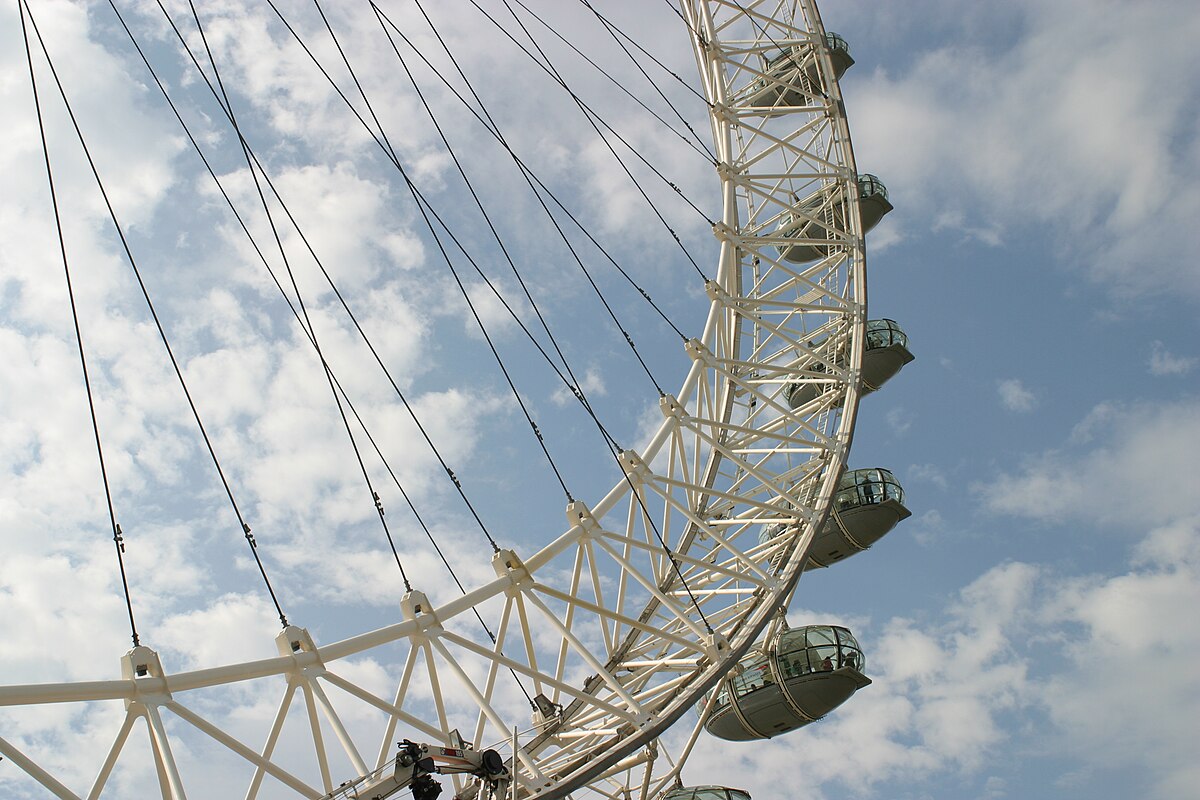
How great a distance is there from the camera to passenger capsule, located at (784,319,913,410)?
2767cm

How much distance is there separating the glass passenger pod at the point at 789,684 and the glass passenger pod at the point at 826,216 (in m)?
10.7

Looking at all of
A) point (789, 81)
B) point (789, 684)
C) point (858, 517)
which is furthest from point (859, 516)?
point (789, 81)

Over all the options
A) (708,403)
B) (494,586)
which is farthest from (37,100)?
(708,403)

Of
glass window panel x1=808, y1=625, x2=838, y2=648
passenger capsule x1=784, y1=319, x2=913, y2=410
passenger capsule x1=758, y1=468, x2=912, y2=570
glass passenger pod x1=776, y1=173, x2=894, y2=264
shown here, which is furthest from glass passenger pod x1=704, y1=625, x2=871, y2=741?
glass passenger pod x1=776, y1=173, x2=894, y2=264

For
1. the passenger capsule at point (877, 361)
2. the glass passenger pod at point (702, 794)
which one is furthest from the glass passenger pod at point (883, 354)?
the glass passenger pod at point (702, 794)

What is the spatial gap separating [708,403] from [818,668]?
583 cm

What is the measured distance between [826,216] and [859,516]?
8718mm

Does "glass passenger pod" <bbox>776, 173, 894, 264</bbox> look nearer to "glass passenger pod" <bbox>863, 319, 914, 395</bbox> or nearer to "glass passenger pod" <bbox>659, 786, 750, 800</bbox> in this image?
"glass passenger pod" <bbox>863, 319, 914, 395</bbox>

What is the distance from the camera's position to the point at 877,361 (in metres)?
27.9

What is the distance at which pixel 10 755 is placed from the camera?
11.3 metres

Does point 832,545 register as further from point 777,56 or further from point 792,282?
point 777,56

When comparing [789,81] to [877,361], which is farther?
[789,81]

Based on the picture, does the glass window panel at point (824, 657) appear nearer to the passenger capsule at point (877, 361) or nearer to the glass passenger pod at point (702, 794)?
the glass passenger pod at point (702, 794)

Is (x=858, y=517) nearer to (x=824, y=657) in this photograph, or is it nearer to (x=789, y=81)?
(x=824, y=657)
